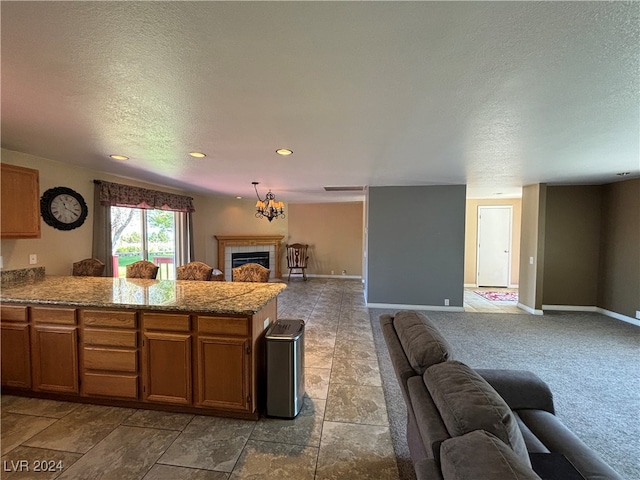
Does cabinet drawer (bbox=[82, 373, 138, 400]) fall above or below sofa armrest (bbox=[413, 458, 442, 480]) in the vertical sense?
below

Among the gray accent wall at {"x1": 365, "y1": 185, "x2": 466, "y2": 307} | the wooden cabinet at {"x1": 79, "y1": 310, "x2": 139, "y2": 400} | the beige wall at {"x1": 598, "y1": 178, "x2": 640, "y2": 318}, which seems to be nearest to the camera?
the wooden cabinet at {"x1": 79, "y1": 310, "x2": 139, "y2": 400}

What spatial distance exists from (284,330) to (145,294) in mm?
1341

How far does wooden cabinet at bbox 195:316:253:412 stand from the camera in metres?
2.18

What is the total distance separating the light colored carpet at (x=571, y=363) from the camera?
2084mm

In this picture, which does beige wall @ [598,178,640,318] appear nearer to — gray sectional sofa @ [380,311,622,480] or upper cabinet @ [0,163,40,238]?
gray sectional sofa @ [380,311,622,480]

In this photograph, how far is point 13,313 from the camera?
2426 mm

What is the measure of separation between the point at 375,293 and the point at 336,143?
3.56 metres

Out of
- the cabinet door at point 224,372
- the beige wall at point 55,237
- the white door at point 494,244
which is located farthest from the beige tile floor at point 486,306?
the beige wall at point 55,237

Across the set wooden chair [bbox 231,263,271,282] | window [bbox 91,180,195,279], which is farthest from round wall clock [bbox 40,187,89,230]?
wooden chair [bbox 231,263,271,282]

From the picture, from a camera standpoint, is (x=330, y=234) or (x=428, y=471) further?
(x=330, y=234)

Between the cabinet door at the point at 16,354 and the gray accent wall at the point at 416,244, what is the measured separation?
15.5 ft

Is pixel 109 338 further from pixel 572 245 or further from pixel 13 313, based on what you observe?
pixel 572 245

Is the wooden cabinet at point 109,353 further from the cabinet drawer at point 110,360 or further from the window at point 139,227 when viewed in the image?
the window at point 139,227

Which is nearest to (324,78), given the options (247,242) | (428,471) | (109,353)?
(428,471)
